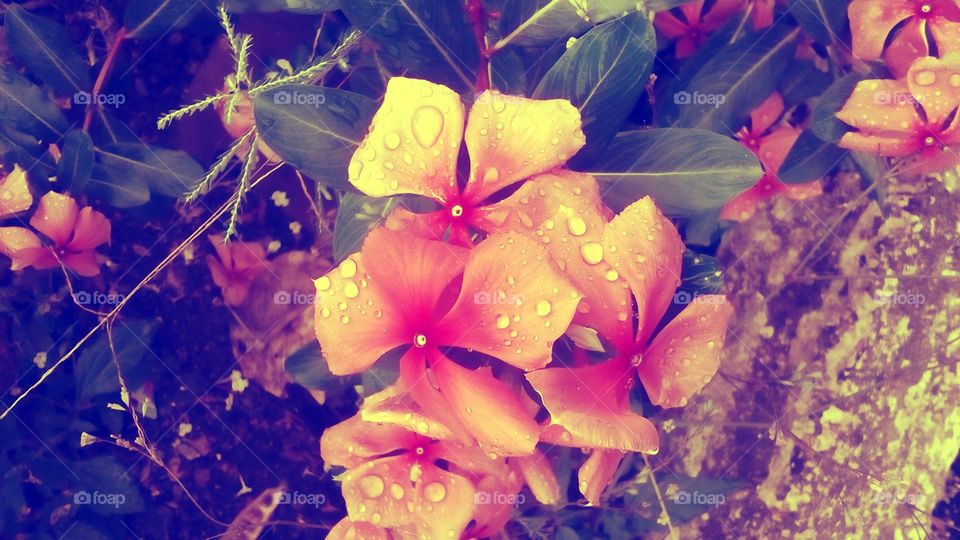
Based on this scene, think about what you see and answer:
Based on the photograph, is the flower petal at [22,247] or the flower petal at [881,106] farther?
the flower petal at [22,247]

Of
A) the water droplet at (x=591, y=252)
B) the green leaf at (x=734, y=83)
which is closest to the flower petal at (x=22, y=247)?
the water droplet at (x=591, y=252)

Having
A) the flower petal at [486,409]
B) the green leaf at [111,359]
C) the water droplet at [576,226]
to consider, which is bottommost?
the green leaf at [111,359]

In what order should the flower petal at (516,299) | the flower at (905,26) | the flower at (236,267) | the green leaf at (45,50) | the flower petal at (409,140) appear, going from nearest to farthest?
1. the flower petal at (516,299)
2. the flower petal at (409,140)
3. the flower at (905,26)
4. the green leaf at (45,50)
5. the flower at (236,267)

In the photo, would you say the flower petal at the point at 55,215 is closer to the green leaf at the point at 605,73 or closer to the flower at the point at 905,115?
the green leaf at the point at 605,73

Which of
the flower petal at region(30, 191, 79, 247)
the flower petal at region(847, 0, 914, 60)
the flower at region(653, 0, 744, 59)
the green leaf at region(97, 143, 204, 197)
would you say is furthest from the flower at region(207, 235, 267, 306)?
the flower petal at region(847, 0, 914, 60)

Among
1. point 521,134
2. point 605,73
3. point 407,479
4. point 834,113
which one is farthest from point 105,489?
point 834,113

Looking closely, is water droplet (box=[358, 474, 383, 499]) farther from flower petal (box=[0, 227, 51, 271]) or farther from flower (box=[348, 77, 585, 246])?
flower petal (box=[0, 227, 51, 271])

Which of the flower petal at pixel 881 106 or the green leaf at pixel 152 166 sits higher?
the flower petal at pixel 881 106
